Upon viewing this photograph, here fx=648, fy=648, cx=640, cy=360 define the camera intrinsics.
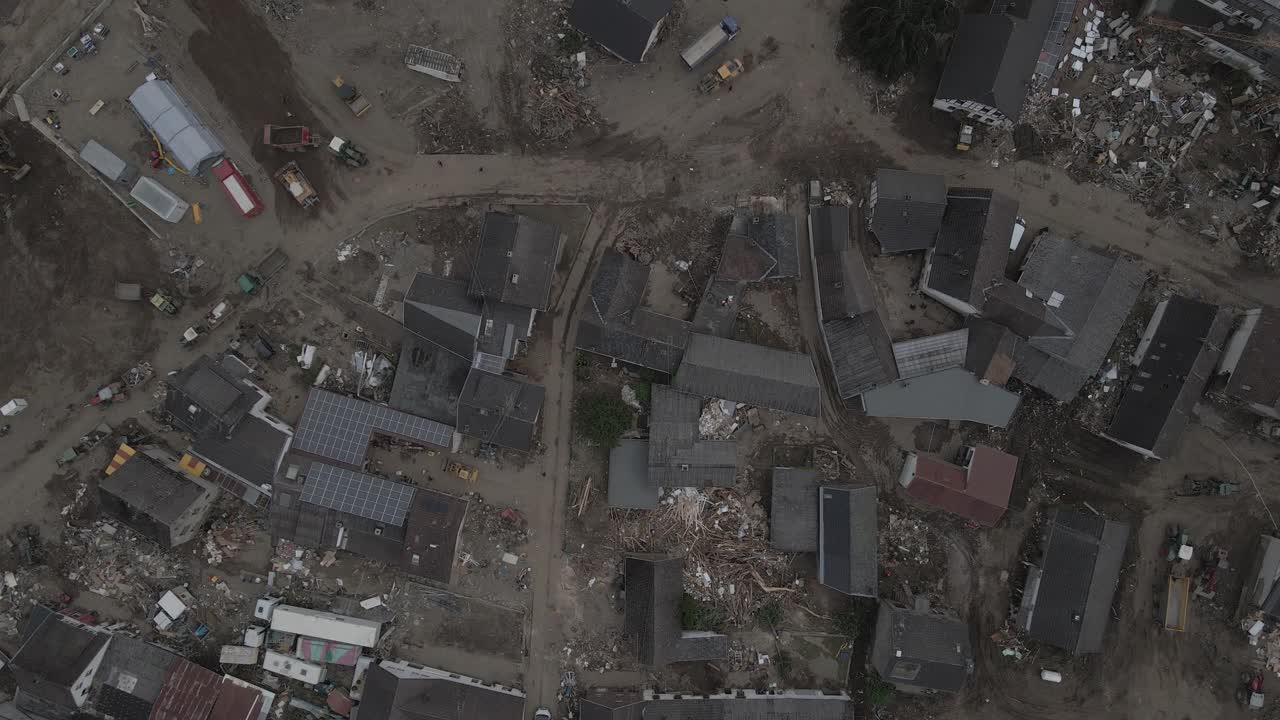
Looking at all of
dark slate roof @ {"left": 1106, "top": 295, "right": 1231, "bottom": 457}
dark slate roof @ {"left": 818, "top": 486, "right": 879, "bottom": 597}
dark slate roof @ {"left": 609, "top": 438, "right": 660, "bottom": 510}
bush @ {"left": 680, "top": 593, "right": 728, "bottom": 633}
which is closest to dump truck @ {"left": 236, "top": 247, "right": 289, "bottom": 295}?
dark slate roof @ {"left": 609, "top": 438, "right": 660, "bottom": 510}

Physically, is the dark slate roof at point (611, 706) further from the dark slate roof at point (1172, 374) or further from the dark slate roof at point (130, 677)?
the dark slate roof at point (1172, 374)

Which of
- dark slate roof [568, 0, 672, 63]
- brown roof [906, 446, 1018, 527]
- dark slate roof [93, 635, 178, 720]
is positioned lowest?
dark slate roof [93, 635, 178, 720]

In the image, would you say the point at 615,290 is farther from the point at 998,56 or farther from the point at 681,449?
the point at 998,56

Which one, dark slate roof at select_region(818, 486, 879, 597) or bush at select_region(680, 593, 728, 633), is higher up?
dark slate roof at select_region(818, 486, 879, 597)

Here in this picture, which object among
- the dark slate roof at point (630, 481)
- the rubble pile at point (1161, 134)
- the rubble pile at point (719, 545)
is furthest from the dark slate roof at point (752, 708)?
the rubble pile at point (1161, 134)

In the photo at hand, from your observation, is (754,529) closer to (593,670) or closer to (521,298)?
(593,670)

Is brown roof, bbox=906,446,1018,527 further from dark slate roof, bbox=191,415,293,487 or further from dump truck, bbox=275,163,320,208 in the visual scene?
dump truck, bbox=275,163,320,208
